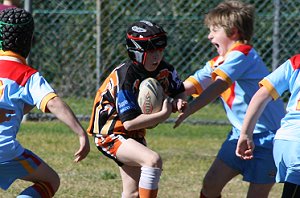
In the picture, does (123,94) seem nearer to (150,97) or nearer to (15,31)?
(150,97)

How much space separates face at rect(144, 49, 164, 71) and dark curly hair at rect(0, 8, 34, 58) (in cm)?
79

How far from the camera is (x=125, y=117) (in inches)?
218

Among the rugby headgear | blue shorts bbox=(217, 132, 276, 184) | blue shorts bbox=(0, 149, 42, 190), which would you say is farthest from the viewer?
blue shorts bbox=(217, 132, 276, 184)

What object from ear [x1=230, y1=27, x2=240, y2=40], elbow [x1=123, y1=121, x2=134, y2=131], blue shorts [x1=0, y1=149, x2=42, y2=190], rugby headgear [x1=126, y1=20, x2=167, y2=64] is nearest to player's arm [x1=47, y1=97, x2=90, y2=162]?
blue shorts [x1=0, y1=149, x2=42, y2=190]

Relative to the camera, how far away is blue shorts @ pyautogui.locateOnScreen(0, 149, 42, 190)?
5.20 m

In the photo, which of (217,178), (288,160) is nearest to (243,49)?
(217,178)

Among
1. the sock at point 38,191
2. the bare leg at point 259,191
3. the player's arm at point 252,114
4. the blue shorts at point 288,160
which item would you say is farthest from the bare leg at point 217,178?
the sock at point 38,191

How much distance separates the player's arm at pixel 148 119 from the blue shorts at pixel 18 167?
A: 641mm

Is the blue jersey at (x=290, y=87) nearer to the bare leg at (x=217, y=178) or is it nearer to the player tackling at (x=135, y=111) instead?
the player tackling at (x=135, y=111)

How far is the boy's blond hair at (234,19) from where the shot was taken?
6.24 metres

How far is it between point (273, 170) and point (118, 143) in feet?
3.57

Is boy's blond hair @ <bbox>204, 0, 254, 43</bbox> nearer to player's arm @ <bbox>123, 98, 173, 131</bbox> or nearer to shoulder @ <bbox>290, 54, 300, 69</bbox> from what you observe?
player's arm @ <bbox>123, 98, 173, 131</bbox>

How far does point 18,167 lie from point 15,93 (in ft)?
1.47

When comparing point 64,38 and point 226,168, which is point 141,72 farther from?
point 64,38
